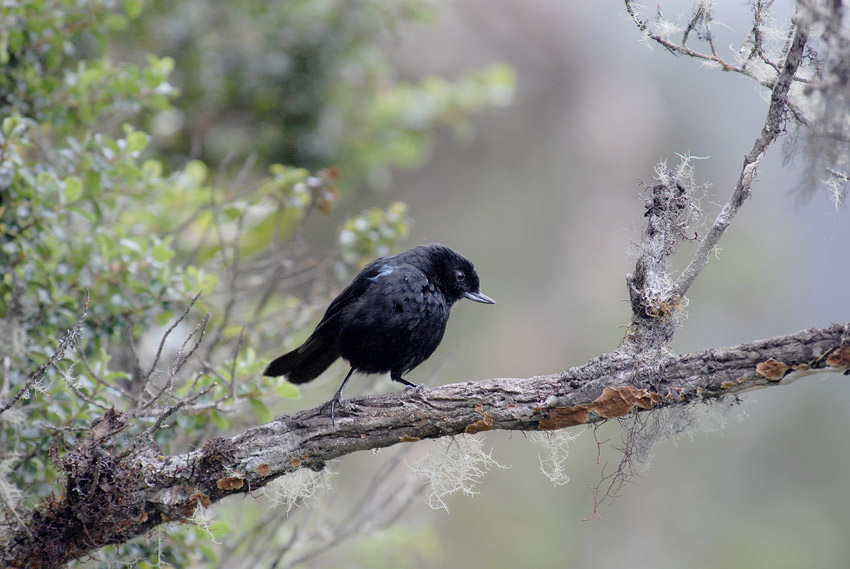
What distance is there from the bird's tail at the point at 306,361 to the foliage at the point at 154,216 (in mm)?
174

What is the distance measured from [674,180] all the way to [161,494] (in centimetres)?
219

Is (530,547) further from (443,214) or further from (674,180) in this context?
(674,180)

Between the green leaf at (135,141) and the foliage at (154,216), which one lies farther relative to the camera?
the green leaf at (135,141)

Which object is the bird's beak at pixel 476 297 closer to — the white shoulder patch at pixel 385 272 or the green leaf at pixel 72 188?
the white shoulder patch at pixel 385 272

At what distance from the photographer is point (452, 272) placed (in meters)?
3.98

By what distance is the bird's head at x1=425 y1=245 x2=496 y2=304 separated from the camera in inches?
156

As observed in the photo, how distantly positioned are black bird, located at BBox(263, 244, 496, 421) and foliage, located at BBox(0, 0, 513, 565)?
1.10 ft

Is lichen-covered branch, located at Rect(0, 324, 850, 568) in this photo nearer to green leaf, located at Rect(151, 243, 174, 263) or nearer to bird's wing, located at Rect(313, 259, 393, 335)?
bird's wing, located at Rect(313, 259, 393, 335)

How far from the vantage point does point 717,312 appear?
8797 millimetres

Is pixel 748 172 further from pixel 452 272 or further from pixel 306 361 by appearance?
pixel 306 361

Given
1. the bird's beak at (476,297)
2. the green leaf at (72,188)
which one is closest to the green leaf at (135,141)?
the green leaf at (72,188)

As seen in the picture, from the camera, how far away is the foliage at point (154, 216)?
3156 millimetres

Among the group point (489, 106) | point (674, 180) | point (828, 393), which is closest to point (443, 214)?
point (489, 106)

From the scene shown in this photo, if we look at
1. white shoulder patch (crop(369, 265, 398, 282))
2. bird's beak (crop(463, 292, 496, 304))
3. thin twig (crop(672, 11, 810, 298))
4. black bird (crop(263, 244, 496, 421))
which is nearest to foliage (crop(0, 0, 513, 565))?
black bird (crop(263, 244, 496, 421))
